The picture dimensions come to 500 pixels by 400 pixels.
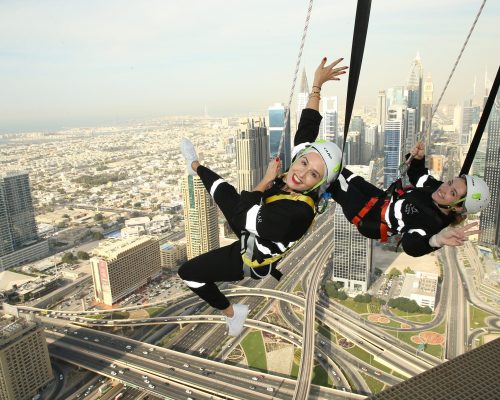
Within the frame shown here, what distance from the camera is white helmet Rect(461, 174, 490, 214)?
1.77 metres

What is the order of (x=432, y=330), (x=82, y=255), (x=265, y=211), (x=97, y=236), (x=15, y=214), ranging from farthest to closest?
(x=97, y=236)
(x=15, y=214)
(x=82, y=255)
(x=432, y=330)
(x=265, y=211)

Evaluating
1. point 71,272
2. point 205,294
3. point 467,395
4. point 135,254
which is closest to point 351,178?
point 205,294

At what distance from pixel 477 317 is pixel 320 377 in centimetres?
653

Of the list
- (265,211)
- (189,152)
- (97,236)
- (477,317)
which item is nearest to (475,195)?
(265,211)

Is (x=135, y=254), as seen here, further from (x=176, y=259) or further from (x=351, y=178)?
(x=351, y=178)

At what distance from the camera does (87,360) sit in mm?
11484

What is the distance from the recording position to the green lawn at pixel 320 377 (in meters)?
10.1

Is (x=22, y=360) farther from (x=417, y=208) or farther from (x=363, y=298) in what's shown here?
(x=417, y=208)

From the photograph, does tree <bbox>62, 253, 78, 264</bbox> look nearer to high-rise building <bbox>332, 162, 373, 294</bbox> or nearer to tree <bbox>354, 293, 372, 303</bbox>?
high-rise building <bbox>332, 162, 373, 294</bbox>

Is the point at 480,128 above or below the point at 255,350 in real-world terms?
above

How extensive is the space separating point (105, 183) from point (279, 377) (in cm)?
3323

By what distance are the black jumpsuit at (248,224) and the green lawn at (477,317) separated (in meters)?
13.3

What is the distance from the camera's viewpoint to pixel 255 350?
11.5 metres

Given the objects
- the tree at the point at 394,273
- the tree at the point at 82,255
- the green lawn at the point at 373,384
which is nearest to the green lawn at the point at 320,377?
the green lawn at the point at 373,384
